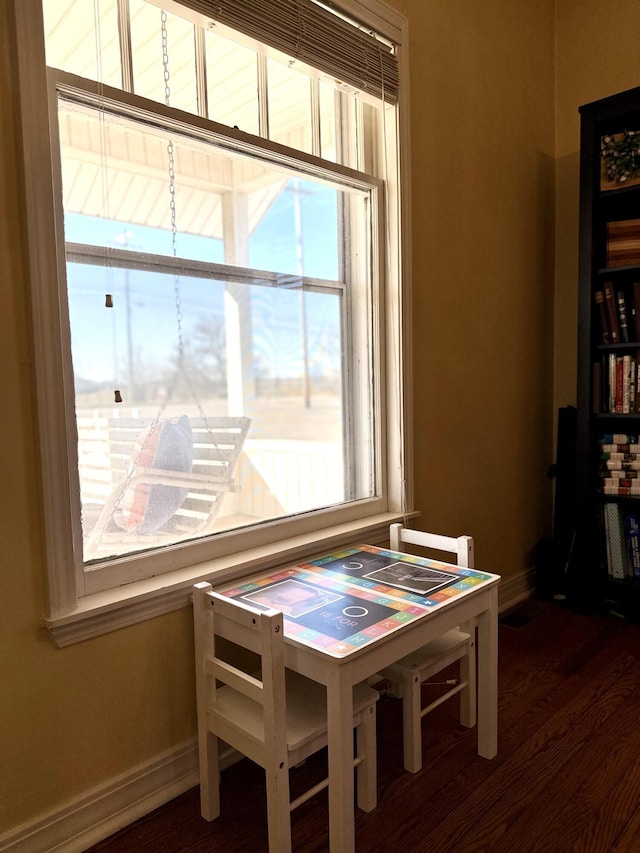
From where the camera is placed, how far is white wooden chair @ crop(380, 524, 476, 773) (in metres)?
1.81

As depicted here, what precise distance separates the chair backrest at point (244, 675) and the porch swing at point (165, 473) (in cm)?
29

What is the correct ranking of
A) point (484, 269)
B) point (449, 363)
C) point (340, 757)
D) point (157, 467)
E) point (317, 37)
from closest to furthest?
point (340, 757)
point (157, 467)
point (317, 37)
point (449, 363)
point (484, 269)

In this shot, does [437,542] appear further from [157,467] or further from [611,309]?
[611,309]

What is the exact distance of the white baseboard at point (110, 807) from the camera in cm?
147

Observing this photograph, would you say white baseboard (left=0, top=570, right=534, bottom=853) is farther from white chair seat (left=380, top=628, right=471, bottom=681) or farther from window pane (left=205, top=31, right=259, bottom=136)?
window pane (left=205, top=31, right=259, bottom=136)

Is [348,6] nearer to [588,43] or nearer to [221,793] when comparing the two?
[588,43]

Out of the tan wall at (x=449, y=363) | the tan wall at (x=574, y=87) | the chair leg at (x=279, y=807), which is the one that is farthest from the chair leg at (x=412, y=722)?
the tan wall at (x=574, y=87)

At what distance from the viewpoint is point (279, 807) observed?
1.38 metres

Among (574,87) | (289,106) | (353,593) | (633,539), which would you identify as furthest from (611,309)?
(353,593)

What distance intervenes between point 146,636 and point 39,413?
673mm

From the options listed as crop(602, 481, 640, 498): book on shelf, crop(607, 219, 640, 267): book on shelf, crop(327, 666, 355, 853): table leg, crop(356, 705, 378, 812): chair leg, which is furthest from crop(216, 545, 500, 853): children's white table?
crop(607, 219, 640, 267): book on shelf

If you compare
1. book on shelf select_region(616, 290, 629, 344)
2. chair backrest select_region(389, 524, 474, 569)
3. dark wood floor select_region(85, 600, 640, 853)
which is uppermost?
book on shelf select_region(616, 290, 629, 344)

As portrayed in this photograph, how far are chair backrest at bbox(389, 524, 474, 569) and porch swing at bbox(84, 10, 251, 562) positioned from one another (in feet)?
2.04

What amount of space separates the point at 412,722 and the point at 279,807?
57 cm
